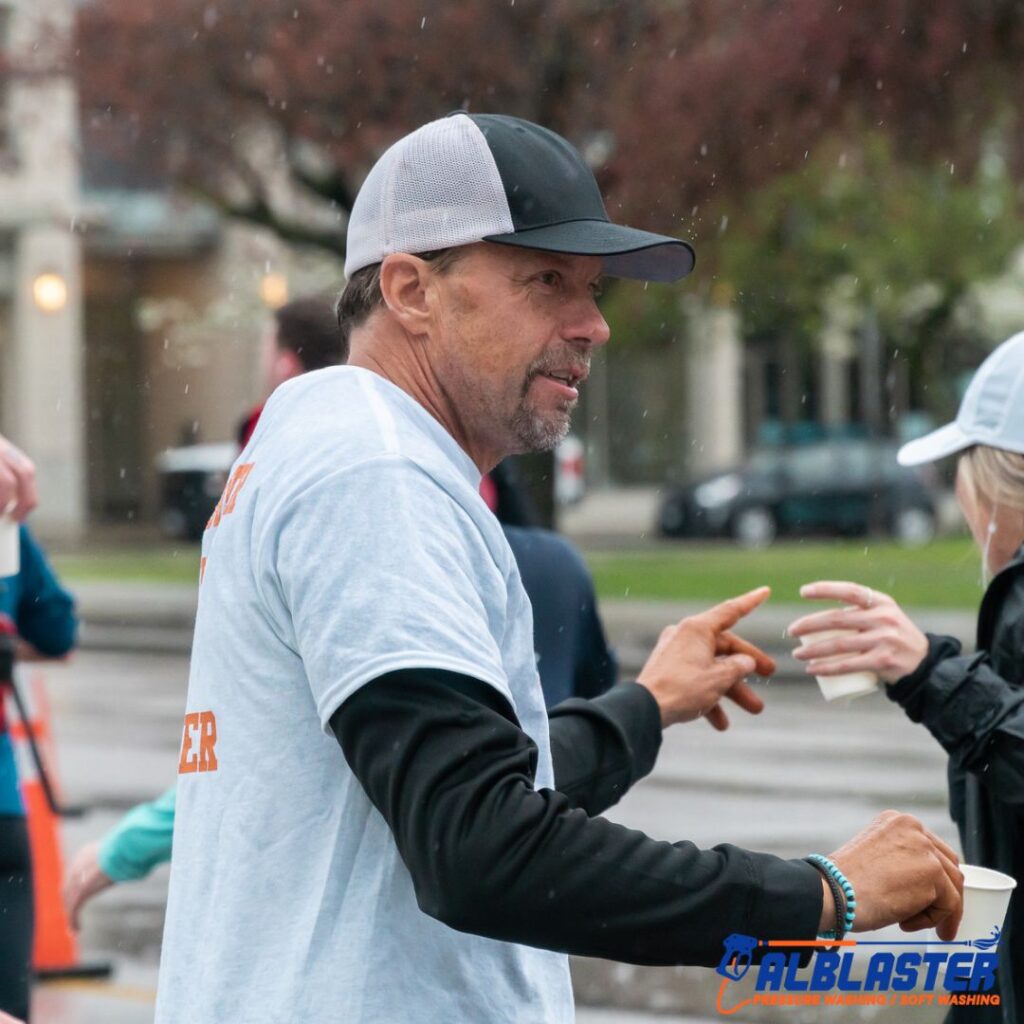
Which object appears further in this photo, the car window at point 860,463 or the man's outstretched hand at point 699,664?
the car window at point 860,463

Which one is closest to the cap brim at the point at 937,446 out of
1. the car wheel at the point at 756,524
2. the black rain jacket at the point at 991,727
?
the black rain jacket at the point at 991,727

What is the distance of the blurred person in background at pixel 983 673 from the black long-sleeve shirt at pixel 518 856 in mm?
1116

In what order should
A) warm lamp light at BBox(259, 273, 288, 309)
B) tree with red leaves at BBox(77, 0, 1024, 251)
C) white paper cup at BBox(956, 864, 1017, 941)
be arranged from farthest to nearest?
1. warm lamp light at BBox(259, 273, 288, 309)
2. tree with red leaves at BBox(77, 0, 1024, 251)
3. white paper cup at BBox(956, 864, 1017, 941)

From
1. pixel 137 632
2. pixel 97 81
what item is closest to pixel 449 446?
pixel 137 632

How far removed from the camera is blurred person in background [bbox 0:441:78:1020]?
3.74m

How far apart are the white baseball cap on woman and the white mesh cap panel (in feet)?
4.69

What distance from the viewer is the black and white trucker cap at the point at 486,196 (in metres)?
2.16

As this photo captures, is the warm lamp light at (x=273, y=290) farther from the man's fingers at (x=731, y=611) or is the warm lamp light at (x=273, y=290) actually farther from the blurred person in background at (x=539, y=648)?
the man's fingers at (x=731, y=611)

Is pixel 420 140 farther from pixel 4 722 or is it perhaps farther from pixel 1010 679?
Result: pixel 4 722

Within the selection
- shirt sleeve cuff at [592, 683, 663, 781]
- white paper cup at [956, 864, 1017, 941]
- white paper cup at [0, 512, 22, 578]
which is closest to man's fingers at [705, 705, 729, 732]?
shirt sleeve cuff at [592, 683, 663, 781]

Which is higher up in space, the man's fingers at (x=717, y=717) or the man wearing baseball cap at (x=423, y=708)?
the man wearing baseball cap at (x=423, y=708)

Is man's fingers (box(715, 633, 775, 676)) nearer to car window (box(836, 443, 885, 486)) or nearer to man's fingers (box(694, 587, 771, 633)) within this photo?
man's fingers (box(694, 587, 771, 633))

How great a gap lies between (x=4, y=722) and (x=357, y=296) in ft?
6.71

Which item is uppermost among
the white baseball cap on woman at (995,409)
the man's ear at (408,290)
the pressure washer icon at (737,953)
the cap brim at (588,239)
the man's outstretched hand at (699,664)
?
the cap brim at (588,239)
